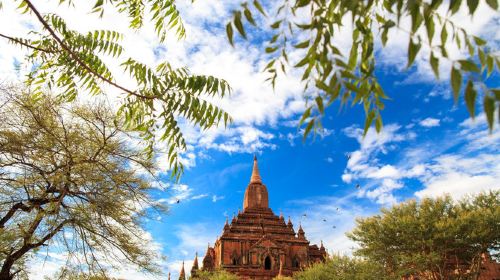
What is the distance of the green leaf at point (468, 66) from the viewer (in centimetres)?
163

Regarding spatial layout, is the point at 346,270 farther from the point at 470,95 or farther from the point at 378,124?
the point at 470,95

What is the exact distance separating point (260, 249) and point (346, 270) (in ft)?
47.2

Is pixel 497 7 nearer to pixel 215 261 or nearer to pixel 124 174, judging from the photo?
pixel 124 174

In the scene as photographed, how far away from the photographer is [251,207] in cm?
4681

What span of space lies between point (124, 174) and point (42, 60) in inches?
228

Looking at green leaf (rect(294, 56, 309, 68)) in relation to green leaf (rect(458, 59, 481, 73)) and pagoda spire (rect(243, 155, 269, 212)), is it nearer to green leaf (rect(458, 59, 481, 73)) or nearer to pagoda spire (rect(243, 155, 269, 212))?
green leaf (rect(458, 59, 481, 73))

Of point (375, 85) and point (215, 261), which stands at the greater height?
point (215, 261)

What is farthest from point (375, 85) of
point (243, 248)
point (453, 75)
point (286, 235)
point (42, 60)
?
point (286, 235)

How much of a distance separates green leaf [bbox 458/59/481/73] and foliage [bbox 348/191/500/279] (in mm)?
25862

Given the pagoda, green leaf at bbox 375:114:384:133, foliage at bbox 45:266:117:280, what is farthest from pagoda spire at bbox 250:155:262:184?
green leaf at bbox 375:114:384:133

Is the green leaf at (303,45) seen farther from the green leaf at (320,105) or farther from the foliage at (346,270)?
the foliage at (346,270)

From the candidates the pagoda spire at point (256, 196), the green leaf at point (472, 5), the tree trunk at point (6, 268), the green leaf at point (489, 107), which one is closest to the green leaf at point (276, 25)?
the green leaf at point (472, 5)

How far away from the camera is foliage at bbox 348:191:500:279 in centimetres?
2420

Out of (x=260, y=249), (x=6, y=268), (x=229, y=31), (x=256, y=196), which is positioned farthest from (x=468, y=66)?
(x=256, y=196)
